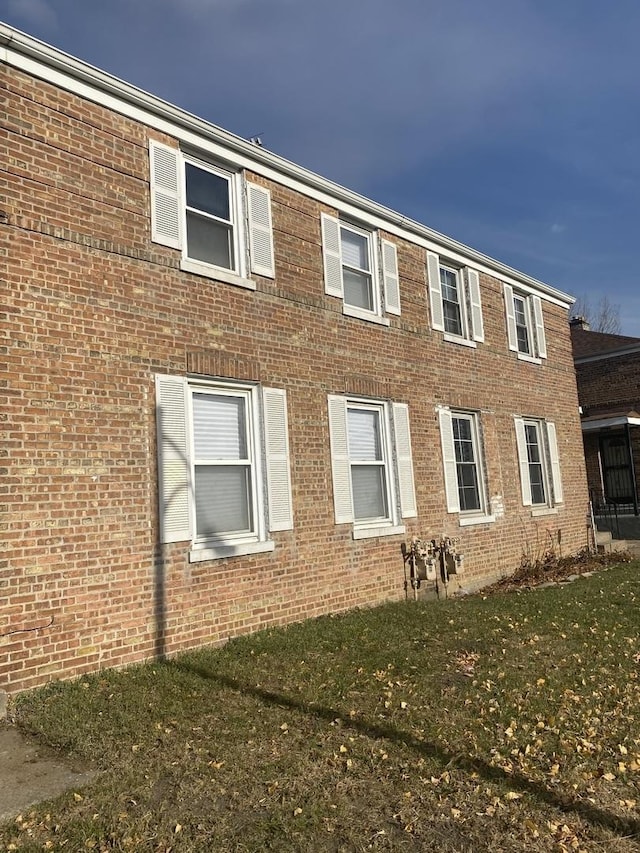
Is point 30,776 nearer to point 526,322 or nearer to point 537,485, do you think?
point 537,485

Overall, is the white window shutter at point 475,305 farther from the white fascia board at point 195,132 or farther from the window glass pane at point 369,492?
the window glass pane at point 369,492

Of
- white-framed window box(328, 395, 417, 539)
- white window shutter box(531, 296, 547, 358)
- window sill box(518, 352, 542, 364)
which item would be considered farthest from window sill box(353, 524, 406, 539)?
white window shutter box(531, 296, 547, 358)

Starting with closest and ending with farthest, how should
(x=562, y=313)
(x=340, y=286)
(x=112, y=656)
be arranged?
1. (x=112, y=656)
2. (x=340, y=286)
3. (x=562, y=313)

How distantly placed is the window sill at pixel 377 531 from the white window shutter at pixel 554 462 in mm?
5181

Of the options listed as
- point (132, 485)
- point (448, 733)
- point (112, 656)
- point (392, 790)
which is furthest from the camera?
point (132, 485)

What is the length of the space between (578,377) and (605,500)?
458cm

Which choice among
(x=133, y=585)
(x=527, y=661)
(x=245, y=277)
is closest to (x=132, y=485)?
(x=133, y=585)

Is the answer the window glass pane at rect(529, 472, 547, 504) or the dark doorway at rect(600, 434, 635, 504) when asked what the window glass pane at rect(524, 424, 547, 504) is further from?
the dark doorway at rect(600, 434, 635, 504)

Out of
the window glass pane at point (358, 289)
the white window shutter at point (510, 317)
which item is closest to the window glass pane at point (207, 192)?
the window glass pane at point (358, 289)

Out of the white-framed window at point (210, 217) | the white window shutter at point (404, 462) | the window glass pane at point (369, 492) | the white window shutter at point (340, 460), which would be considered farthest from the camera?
the white window shutter at point (404, 462)

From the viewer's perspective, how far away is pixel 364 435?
9.47 metres

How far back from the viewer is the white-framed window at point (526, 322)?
43.1 feet

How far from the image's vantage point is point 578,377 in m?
21.9

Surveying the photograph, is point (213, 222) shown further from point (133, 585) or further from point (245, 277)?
point (133, 585)
